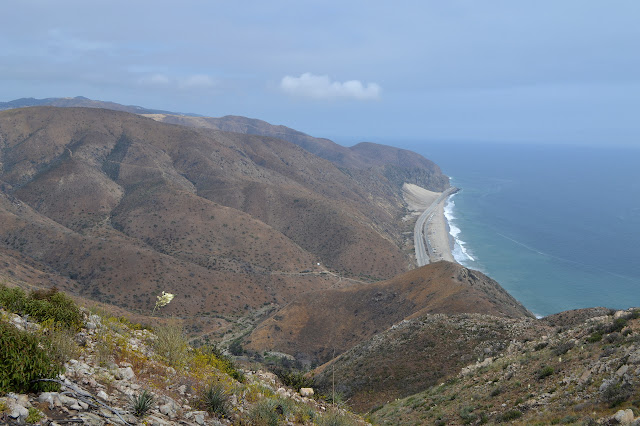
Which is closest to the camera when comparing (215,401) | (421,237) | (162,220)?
(215,401)

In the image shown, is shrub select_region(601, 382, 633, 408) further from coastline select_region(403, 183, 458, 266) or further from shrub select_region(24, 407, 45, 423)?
coastline select_region(403, 183, 458, 266)

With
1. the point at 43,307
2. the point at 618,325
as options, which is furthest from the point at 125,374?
the point at 618,325

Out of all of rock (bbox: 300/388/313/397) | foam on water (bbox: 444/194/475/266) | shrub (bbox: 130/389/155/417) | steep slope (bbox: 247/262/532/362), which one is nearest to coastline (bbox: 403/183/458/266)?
foam on water (bbox: 444/194/475/266)

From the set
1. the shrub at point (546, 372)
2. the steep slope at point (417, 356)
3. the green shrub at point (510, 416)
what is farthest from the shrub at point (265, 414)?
the steep slope at point (417, 356)

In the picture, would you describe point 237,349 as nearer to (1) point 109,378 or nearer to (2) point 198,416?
(1) point 109,378

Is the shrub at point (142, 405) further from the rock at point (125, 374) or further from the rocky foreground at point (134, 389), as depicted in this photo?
the rock at point (125, 374)

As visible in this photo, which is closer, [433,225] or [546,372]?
[546,372]
